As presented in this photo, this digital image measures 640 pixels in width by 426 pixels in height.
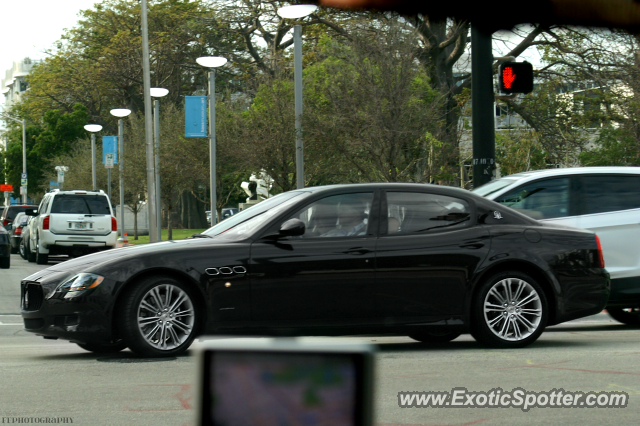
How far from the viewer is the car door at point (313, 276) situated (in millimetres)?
7180

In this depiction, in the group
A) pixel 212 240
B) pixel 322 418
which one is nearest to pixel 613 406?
pixel 212 240

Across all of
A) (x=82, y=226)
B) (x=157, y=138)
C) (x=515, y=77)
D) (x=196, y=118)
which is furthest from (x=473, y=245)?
(x=157, y=138)

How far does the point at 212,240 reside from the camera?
7559mm

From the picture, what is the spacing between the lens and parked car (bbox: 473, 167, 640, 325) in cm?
966

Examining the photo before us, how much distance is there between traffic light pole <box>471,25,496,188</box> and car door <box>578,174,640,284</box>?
2.00 m

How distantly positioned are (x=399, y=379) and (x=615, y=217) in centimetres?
473

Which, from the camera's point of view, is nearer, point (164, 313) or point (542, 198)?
point (164, 313)

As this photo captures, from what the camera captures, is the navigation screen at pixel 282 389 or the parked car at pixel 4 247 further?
the parked car at pixel 4 247

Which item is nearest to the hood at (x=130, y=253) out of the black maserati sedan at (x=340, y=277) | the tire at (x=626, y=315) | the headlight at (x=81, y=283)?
the black maserati sedan at (x=340, y=277)

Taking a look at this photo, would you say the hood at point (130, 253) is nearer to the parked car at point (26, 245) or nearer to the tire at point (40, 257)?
the tire at point (40, 257)

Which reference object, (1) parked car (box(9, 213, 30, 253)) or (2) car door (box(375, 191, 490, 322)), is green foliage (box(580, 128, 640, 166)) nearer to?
(1) parked car (box(9, 213, 30, 253))

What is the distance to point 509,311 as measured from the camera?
772 centimetres

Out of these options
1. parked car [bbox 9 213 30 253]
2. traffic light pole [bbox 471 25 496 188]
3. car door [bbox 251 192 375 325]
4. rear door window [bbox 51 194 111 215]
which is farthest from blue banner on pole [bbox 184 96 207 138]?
car door [bbox 251 192 375 325]

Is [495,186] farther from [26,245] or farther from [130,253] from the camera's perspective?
[26,245]
